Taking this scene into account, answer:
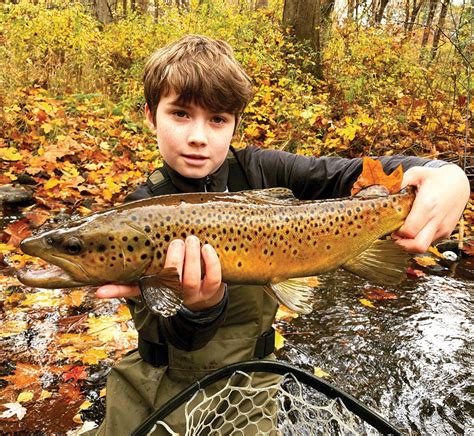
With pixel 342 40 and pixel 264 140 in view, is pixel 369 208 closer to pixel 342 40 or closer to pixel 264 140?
pixel 264 140

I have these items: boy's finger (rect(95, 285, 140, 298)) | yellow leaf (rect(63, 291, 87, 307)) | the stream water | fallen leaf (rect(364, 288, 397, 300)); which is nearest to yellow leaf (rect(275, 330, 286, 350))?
the stream water

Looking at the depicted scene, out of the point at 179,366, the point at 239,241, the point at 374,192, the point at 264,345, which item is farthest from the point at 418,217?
the point at 179,366

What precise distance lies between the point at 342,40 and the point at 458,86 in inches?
154

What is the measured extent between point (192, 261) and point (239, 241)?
235 millimetres

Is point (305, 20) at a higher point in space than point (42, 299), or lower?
higher

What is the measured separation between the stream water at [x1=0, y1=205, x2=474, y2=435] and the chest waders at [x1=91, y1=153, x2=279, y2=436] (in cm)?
63

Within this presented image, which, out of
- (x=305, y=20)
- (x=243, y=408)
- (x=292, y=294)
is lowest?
(x=243, y=408)

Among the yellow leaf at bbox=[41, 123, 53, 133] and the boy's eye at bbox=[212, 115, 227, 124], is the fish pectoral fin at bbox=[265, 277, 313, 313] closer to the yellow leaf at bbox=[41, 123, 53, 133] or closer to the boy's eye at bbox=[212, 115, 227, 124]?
the boy's eye at bbox=[212, 115, 227, 124]

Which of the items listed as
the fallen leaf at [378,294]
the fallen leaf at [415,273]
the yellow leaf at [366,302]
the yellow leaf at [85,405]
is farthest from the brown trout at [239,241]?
the fallen leaf at [415,273]

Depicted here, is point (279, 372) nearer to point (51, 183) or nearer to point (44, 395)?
point (44, 395)

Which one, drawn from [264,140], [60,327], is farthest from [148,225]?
[264,140]

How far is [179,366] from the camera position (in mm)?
2623

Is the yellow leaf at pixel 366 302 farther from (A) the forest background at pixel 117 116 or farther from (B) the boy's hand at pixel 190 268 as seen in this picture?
(B) the boy's hand at pixel 190 268

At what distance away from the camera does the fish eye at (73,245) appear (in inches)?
72.0
